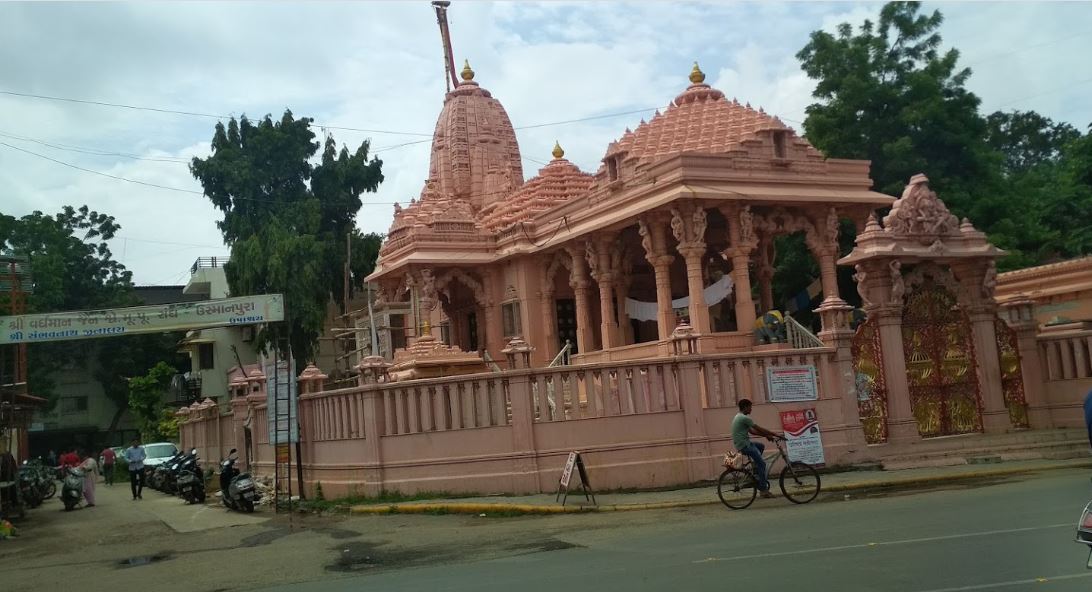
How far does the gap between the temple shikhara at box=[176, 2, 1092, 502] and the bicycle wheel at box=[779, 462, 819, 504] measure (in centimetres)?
227

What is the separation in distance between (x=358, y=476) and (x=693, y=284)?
8.58 metres

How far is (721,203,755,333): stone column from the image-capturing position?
21172 millimetres

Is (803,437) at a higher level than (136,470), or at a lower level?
lower

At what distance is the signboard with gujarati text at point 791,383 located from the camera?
1521cm

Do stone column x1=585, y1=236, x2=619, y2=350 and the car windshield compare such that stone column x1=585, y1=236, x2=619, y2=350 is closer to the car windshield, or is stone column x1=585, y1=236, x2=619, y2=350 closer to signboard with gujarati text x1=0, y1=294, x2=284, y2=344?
signboard with gujarati text x1=0, y1=294, x2=284, y2=344

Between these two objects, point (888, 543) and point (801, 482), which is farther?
point (801, 482)

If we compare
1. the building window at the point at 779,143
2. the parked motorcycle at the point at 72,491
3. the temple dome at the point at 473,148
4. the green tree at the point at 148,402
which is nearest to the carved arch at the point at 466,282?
Answer: the temple dome at the point at 473,148

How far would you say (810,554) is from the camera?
313 inches

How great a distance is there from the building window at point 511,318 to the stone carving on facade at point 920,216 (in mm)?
12708

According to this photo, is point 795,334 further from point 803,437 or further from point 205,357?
point 205,357

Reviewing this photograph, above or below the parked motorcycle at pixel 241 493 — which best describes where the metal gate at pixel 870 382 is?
above

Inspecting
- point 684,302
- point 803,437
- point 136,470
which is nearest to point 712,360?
point 803,437

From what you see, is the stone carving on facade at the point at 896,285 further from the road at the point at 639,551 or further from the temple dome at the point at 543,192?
the temple dome at the point at 543,192

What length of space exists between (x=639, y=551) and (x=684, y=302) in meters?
14.5
